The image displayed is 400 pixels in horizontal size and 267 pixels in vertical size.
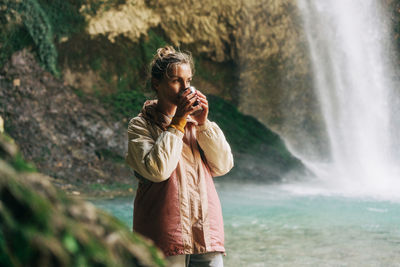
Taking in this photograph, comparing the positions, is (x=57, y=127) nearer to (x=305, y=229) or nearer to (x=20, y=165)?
(x=305, y=229)

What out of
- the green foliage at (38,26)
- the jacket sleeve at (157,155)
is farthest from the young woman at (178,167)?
the green foliage at (38,26)

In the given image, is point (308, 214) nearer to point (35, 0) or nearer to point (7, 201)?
point (7, 201)

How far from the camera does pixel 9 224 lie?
67 centimetres

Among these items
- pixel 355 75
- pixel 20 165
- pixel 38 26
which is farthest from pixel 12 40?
pixel 20 165

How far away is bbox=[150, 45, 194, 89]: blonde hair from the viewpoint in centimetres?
228

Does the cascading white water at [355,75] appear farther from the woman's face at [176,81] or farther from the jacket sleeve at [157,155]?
the jacket sleeve at [157,155]

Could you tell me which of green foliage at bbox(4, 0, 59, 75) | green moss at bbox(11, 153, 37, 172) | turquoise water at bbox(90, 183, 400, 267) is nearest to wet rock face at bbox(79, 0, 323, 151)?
green foliage at bbox(4, 0, 59, 75)

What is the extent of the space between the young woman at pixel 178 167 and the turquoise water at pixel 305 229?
96.5 inches

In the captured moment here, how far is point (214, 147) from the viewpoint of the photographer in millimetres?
2234

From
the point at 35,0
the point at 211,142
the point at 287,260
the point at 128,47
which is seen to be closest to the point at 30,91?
the point at 35,0

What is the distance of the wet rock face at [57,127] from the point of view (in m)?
9.33

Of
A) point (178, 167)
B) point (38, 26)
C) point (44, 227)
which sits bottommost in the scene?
point (44, 227)

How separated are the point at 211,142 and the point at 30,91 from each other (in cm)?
866

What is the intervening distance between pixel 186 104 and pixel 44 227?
4.99 feet
